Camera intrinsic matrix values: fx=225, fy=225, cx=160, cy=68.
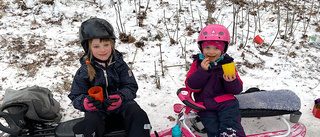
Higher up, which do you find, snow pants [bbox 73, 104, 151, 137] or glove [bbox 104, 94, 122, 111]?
glove [bbox 104, 94, 122, 111]

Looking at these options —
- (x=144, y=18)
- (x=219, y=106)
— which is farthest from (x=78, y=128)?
(x=144, y=18)

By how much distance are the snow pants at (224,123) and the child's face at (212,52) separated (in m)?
0.63

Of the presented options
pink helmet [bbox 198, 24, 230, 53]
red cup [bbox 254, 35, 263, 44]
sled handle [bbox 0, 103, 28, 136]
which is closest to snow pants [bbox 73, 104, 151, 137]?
sled handle [bbox 0, 103, 28, 136]

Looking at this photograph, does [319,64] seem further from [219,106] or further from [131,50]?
[131,50]

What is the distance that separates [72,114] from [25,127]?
2.38 ft

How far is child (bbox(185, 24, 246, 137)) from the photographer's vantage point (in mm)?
2643

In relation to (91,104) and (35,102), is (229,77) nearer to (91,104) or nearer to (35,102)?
(91,104)

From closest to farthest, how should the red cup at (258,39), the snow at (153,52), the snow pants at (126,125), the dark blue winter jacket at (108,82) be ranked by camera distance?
the snow pants at (126,125), the dark blue winter jacket at (108,82), the snow at (153,52), the red cup at (258,39)

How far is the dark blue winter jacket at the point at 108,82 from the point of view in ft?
8.59

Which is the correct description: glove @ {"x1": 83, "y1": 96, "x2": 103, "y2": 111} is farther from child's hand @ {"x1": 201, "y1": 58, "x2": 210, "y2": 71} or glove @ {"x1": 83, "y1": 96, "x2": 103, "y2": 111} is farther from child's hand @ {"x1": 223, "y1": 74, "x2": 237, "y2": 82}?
child's hand @ {"x1": 223, "y1": 74, "x2": 237, "y2": 82}

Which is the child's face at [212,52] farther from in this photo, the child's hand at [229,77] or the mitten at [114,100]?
the mitten at [114,100]

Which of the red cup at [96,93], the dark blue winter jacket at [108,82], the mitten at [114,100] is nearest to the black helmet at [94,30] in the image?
the dark blue winter jacket at [108,82]

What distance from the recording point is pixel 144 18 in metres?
5.95

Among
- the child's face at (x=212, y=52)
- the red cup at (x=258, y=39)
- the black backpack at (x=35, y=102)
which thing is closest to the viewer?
the child's face at (x=212, y=52)
